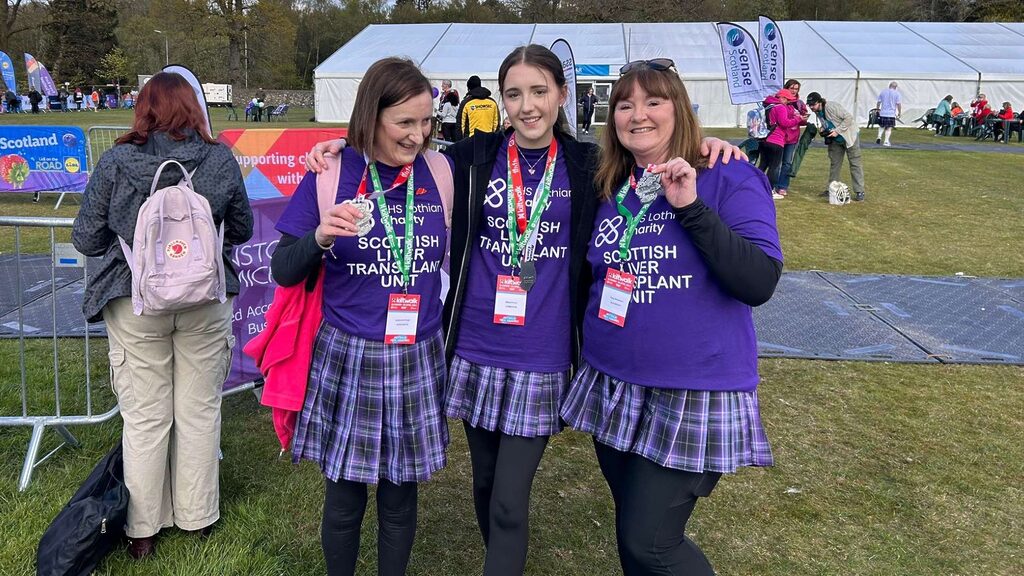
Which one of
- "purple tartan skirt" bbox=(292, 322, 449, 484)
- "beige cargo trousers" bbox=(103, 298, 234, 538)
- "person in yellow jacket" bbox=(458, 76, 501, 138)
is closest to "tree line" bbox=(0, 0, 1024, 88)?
"person in yellow jacket" bbox=(458, 76, 501, 138)

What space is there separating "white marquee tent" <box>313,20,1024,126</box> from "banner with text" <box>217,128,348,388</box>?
25.0 m

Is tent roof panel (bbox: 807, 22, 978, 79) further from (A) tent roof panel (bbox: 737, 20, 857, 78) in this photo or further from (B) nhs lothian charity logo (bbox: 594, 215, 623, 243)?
(B) nhs lothian charity logo (bbox: 594, 215, 623, 243)

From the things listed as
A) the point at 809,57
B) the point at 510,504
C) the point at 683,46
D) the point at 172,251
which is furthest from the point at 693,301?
the point at 809,57

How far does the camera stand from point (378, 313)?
2281 millimetres

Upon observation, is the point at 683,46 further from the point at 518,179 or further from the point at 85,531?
the point at 85,531

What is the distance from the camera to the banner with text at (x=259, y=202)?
13.0ft

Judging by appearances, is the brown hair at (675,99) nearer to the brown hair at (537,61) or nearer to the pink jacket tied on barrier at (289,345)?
the brown hair at (537,61)

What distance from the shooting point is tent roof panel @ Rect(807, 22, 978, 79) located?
28344 millimetres

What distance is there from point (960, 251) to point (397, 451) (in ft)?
28.3

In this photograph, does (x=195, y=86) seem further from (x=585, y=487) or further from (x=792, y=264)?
(x=792, y=264)

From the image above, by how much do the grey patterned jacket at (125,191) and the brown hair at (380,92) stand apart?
0.88 meters

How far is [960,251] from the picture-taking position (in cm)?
869

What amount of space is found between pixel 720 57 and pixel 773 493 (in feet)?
95.8

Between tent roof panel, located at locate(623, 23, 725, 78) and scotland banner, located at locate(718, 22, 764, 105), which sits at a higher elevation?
tent roof panel, located at locate(623, 23, 725, 78)
